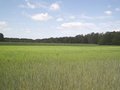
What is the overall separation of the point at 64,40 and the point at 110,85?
296ft

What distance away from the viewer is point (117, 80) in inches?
245

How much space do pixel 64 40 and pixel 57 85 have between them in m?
90.4

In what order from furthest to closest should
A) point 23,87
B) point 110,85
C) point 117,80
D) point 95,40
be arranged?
point 95,40
point 117,80
point 110,85
point 23,87

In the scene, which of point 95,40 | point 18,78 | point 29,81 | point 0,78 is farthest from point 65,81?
point 95,40

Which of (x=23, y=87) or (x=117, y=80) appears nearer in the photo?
(x=23, y=87)

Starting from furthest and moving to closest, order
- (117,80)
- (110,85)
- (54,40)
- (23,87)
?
(54,40) → (117,80) → (110,85) → (23,87)

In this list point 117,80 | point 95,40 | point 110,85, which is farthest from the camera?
point 95,40

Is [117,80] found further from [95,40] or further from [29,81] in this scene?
[95,40]

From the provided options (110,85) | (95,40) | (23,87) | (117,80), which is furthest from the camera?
(95,40)

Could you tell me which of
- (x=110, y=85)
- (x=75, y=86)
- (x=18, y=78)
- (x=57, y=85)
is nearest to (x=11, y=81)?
(x=18, y=78)

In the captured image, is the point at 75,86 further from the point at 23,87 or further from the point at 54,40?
the point at 54,40

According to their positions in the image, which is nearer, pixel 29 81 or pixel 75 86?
pixel 75 86

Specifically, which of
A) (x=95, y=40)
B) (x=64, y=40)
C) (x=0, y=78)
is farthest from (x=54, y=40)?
(x=0, y=78)

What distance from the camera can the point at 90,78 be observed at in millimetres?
6367
